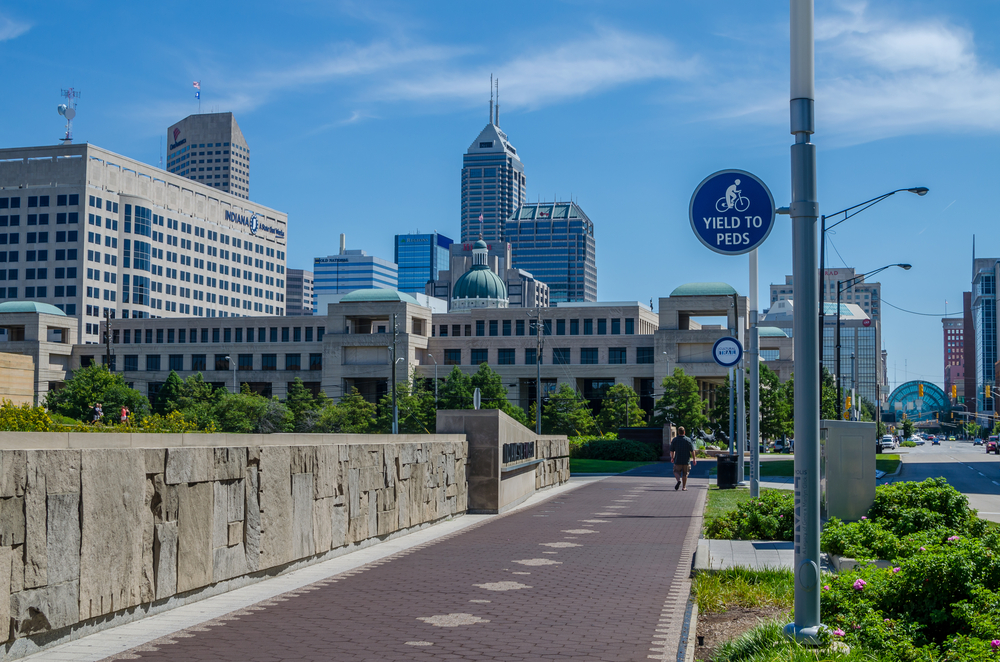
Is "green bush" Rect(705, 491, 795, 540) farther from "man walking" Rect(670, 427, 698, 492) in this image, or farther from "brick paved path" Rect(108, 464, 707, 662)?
"man walking" Rect(670, 427, 698, 492)

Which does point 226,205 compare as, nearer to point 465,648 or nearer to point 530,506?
point 530,506

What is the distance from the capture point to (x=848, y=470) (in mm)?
12914

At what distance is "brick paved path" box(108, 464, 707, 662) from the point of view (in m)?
7.04

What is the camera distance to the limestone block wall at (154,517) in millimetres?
6723

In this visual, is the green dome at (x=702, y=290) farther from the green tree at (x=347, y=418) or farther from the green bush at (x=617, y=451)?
the green bush at (x=617, y=451)

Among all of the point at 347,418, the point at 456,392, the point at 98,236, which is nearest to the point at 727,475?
the point at 347,418

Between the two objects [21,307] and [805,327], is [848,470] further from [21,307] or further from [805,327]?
[21,307]

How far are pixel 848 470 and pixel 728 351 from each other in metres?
8.61

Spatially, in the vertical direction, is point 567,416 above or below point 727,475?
below

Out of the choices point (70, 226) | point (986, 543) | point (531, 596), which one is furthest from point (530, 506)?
point (70, 226)

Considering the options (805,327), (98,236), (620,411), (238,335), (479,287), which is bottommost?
(620,411)

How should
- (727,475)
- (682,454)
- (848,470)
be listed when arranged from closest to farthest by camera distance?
(848,470), (682,454), (727,475)

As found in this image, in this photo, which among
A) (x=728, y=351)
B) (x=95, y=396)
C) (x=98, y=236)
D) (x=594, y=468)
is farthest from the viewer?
(x=98, y=236)

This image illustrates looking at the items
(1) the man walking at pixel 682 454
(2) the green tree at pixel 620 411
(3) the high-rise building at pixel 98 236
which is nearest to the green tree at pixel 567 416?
(2) the green tree at pixel 620 411
